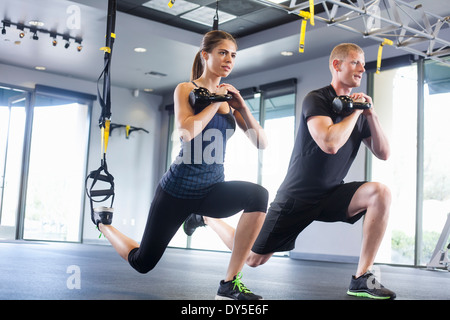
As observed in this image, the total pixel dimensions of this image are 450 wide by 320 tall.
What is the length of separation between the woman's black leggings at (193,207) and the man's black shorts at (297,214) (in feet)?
1.38

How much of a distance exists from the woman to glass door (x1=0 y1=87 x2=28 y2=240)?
7.66 m

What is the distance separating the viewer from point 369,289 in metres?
2.42

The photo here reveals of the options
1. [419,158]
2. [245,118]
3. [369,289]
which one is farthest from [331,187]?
[419,158]

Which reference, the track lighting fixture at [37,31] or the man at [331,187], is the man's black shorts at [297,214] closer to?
the man at [331,187]

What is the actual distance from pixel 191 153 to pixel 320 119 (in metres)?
0.65

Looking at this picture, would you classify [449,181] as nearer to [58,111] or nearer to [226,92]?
[226,92]

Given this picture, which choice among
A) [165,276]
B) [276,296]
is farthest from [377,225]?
[165,276]

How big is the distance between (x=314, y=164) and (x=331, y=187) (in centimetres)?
14

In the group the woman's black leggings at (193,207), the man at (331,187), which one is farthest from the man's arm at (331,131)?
the woman's black leggings at (193,207)

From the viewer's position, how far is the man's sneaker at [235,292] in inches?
81.7

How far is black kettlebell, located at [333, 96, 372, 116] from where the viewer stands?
2.41 metres

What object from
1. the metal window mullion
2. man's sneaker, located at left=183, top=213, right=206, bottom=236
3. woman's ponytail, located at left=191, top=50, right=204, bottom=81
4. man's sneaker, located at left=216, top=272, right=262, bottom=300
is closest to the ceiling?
the metal window mullion

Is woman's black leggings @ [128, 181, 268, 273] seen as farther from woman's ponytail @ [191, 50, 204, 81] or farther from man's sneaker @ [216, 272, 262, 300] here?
woman's ponytail @ [191, 50, 204, 81]

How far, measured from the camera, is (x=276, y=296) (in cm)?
250
